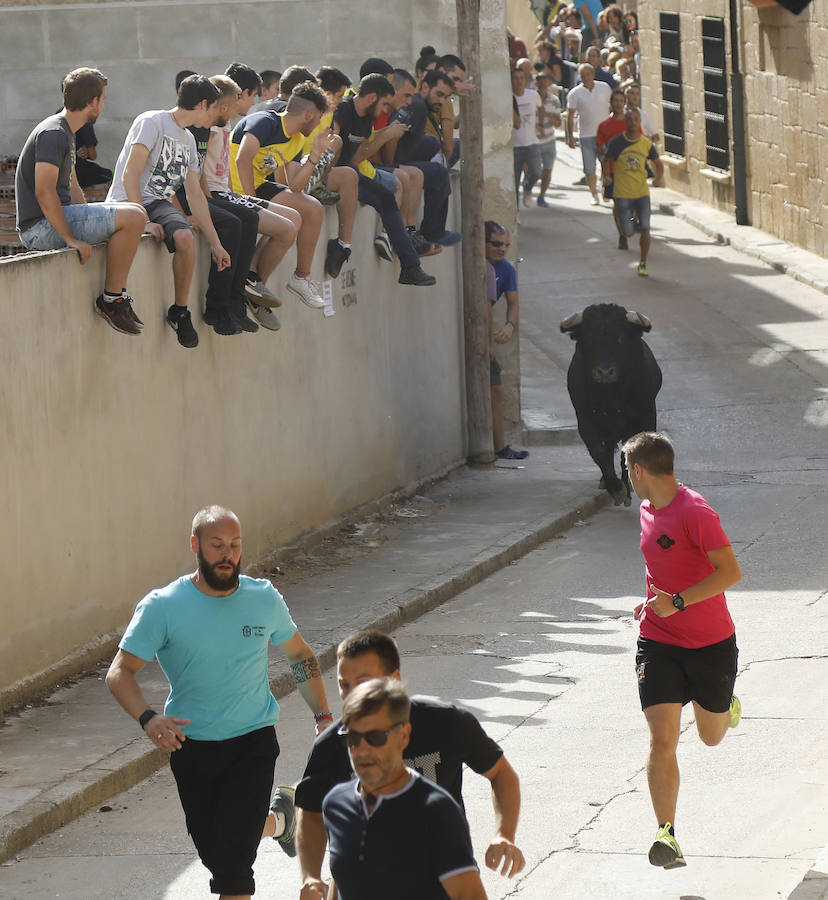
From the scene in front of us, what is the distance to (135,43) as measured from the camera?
17.4 m

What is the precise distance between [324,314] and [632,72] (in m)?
22.6

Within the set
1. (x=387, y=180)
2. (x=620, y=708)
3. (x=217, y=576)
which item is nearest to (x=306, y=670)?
(x=217, y=576)

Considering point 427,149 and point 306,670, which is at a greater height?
point 427,149

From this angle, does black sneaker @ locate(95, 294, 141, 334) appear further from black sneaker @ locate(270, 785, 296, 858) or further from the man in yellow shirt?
the man in yellow shirt

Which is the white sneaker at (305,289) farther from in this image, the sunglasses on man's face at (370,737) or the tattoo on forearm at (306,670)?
the sunglasses on man's face at (370,737)

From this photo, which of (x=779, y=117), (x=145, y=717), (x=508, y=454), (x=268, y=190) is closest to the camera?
(x=145, y=717)

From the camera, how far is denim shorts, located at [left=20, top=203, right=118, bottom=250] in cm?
1024

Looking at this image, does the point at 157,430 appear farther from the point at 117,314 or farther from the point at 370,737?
the point at 370,737

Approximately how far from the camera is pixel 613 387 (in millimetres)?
15258

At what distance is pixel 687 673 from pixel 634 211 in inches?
759

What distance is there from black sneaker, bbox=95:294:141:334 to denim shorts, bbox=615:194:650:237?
51.6ft

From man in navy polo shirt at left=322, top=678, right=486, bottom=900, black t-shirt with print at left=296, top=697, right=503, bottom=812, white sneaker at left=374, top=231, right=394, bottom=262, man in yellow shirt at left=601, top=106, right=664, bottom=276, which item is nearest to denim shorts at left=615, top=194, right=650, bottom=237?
man in yellow shirt at left=601, top=106, right=664, bottom=276

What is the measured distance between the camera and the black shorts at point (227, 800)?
20.4 ft

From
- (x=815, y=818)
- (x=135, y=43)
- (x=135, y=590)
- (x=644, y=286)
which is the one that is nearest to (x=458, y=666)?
(x=135, y=590)
